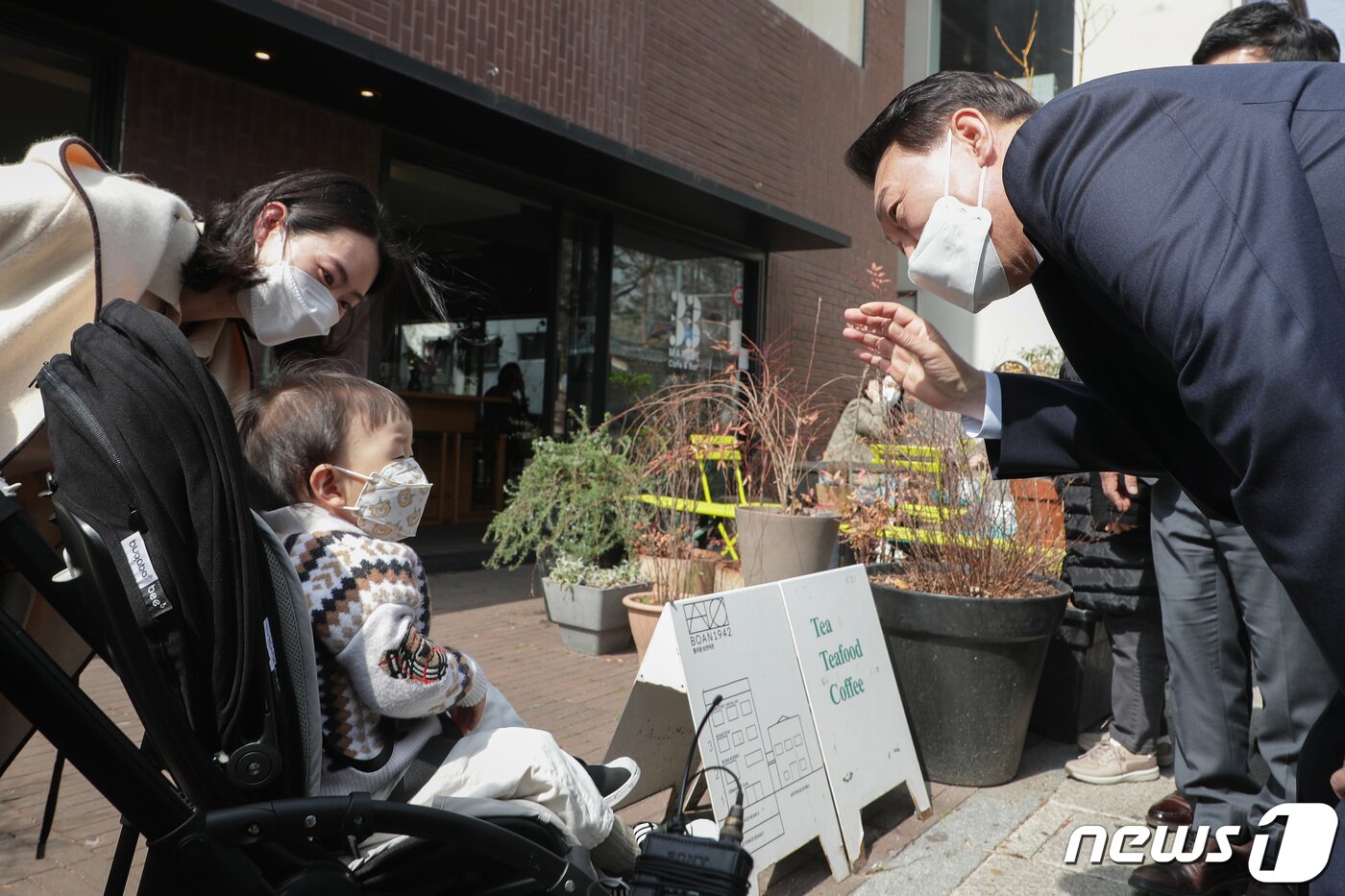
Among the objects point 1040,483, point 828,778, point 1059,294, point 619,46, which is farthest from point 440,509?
point 1059,294

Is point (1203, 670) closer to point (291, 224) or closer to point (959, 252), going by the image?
point (959, 252)

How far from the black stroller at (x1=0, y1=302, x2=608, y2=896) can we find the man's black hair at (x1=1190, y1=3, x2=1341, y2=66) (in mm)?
3164

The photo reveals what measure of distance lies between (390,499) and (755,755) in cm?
131

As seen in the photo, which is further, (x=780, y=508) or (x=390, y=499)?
(x=780, y=508)

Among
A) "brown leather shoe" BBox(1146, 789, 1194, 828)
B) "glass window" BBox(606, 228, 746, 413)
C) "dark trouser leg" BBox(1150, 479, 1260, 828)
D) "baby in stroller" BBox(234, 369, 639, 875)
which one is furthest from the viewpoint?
"glass window" BBox(606, 228, 746, 413)

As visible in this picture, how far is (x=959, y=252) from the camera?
6.12ft

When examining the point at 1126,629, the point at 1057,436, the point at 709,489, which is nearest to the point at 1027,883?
the point at 1126,629

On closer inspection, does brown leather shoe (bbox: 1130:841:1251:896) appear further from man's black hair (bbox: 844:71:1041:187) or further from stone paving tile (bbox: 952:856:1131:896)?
man's black hair (bbox: 844:71:1041:187)

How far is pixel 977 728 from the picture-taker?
139 inches

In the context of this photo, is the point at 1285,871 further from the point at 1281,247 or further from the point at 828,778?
the point at 828,778

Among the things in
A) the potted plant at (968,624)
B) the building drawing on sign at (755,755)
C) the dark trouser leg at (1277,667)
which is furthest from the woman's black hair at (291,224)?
the dark trouser leg at (1277,667)

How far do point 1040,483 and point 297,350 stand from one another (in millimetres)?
3370

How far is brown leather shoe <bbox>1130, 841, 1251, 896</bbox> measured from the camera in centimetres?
274

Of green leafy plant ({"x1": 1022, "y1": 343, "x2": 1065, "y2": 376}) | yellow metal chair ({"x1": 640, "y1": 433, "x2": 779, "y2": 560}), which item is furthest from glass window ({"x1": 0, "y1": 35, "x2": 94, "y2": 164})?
green leafy plant ({"x1": 1022, "y1": 343, "x2": 1065, "y2": 376})
